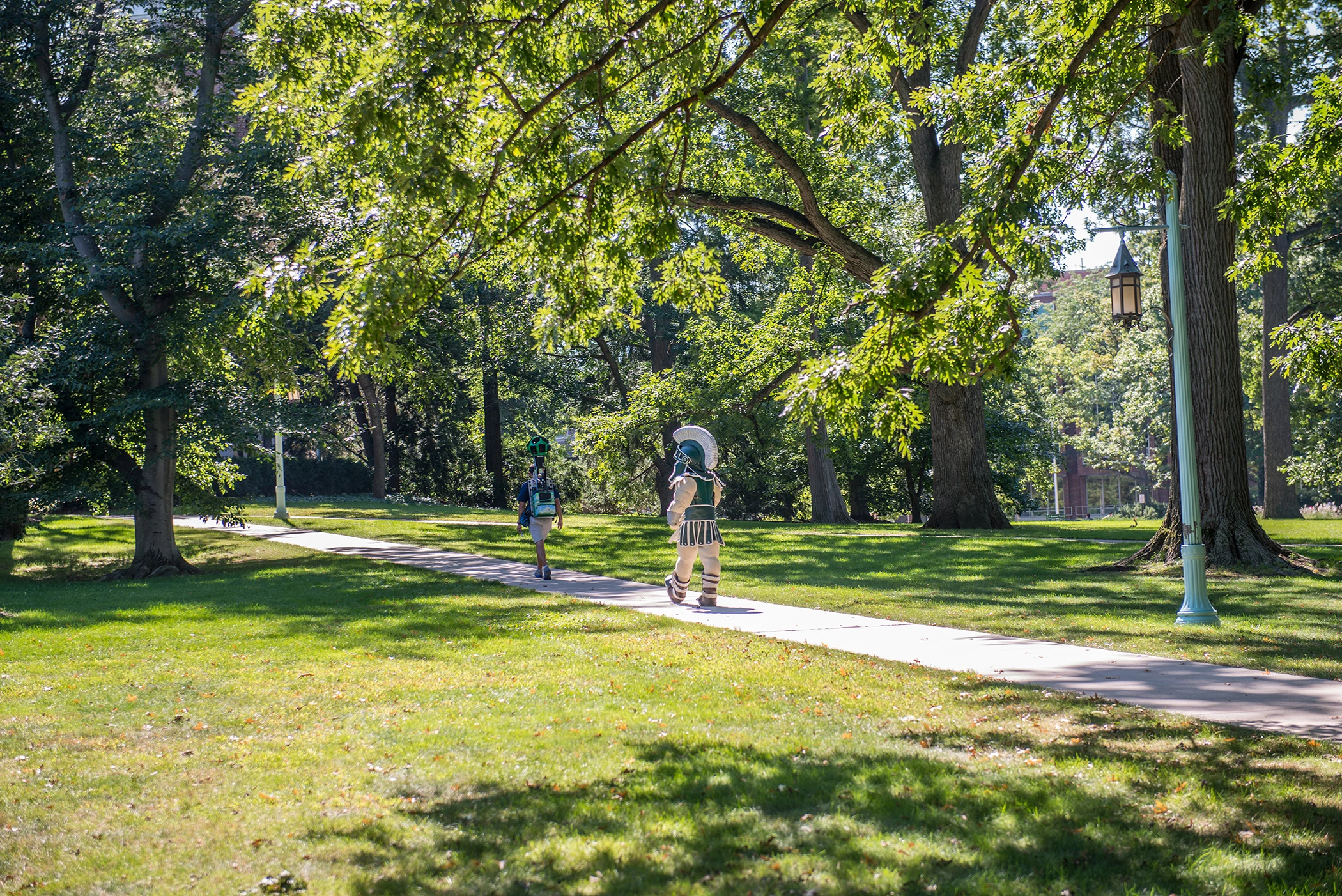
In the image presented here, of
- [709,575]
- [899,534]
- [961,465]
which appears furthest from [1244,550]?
[961,465]

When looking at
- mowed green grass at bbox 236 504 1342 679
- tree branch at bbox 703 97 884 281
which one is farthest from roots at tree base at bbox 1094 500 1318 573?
tree branch at bbox 703 97 884 281

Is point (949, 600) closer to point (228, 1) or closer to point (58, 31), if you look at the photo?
point (228, 1)

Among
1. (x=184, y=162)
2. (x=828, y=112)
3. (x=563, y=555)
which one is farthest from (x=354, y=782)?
(x=184, y=162)

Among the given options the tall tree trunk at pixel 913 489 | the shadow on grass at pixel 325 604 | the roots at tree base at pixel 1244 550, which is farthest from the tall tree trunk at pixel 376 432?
the roots at tree base at pixel 1244 550

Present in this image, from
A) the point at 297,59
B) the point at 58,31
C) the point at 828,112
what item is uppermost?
the point at 58,31

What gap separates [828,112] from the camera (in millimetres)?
14336

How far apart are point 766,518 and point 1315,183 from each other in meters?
36.4

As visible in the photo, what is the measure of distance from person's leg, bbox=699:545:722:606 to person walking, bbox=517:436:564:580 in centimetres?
365

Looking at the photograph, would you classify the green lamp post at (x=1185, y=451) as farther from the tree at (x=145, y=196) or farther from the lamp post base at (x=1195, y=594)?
the tree at (x=145, y=196)

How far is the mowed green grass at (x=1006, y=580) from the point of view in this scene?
32.5 ft

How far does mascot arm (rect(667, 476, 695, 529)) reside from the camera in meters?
12.8

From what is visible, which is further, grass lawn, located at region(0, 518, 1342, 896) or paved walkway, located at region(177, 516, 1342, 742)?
paved walkway, located at region(177, 516, 1342, 742)

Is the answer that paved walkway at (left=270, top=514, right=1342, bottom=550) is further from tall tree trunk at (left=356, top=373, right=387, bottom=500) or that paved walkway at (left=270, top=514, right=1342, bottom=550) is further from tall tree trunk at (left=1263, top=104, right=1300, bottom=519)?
tall tree trunk at (left=1263, top=104, right=1300, bottom=519)

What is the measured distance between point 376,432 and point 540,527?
86.6ft
